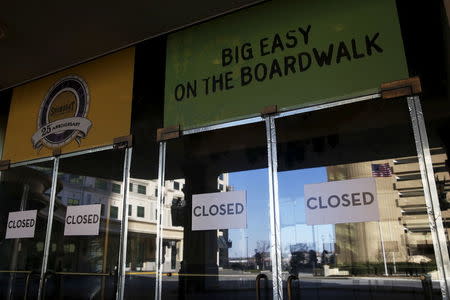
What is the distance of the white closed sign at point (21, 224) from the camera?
4.47 meters

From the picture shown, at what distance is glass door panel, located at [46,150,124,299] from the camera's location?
382cm

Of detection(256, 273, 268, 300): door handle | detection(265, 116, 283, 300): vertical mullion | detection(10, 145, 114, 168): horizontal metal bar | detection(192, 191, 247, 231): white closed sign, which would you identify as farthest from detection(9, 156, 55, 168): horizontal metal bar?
detection(256, 273, 268, 300): door handle

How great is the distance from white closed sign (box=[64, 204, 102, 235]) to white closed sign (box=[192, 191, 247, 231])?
3.73ft

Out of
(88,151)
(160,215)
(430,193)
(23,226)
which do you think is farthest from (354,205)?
(23,226)

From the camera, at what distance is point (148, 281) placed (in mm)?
3523

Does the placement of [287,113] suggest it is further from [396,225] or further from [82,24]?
[82,24]

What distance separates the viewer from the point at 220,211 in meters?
3.39

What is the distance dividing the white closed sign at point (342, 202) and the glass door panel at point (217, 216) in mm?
394

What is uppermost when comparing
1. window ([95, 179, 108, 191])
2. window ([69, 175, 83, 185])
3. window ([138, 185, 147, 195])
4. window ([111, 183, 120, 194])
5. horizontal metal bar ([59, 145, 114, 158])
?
horizontal metal bar ([59, 145, 114, 158])

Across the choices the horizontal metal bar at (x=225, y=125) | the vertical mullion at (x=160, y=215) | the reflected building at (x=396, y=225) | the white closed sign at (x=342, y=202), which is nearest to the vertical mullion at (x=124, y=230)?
the vertical mullion at (x=160, y=215)

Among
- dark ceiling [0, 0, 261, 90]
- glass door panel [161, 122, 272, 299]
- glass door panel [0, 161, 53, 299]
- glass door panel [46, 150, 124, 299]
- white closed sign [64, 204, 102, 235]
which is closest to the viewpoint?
glass door panel [161, 122, 272, 299]

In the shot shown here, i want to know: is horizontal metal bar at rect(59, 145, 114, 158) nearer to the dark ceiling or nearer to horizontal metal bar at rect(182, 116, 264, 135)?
horizontal metal bar at rect(182, 116, 264, 135)

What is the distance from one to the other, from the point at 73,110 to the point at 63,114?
0.56 ft

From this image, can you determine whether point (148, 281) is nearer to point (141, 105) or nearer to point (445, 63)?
point (141, 105)
